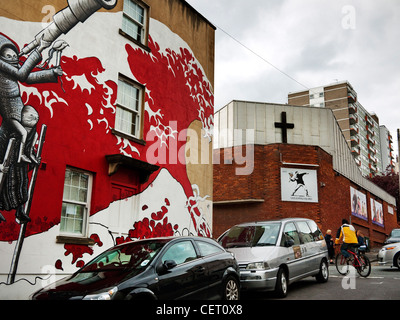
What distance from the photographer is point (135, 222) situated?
11297 millimetres

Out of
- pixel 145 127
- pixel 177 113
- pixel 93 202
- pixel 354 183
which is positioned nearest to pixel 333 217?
pixel 354 183

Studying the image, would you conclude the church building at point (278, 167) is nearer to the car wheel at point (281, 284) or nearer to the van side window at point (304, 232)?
the van side window at point (304, 232)

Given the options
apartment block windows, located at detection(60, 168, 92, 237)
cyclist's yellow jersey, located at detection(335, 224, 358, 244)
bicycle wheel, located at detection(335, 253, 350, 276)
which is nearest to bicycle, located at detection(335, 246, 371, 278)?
bicycle wheel, located at detection(335, 253, 350, 276)

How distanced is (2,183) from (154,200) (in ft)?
15.5

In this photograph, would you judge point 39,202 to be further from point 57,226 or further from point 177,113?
point 177,113

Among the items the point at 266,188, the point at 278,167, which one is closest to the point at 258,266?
the point at 266,188

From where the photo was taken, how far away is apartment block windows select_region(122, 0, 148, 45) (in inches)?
485

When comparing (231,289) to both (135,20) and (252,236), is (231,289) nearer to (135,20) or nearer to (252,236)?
(252,236)

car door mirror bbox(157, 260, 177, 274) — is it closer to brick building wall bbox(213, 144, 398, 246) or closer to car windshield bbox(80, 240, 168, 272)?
car windshield bbox(80, 240, 168, 272)

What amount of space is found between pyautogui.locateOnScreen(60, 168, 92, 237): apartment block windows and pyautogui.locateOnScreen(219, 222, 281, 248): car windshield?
3.72 meters

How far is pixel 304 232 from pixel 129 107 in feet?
20.7

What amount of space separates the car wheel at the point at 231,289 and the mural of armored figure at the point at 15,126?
453 centimetres

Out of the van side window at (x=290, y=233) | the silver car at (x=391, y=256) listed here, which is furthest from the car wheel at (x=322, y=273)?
the silver car at (x=391, y=256)
